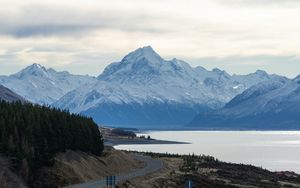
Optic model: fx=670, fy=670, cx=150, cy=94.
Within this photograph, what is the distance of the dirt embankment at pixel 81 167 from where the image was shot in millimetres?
76125

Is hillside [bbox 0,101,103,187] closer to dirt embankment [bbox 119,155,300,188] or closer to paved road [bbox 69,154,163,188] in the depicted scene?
paved road [bbox 69,154,163,188]

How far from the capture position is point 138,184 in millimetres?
77875

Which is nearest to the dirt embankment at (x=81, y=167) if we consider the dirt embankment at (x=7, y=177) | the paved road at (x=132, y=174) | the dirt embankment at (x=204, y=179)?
the paved road at (x=132, y=174)

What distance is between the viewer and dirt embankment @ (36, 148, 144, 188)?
7612 centimetres

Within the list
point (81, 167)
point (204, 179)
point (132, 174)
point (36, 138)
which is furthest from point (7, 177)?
point (204, 179)

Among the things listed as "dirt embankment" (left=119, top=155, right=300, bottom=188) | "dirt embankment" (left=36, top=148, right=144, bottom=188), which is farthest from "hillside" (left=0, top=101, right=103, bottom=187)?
"dirt embankment" (left=119, top=155, right=300, bottom=188)

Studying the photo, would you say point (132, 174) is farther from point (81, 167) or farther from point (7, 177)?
point (7, 177)

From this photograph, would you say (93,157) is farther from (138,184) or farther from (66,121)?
(138,184)

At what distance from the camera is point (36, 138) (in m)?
82.1

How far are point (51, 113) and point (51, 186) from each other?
80.4ft

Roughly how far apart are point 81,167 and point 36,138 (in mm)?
7716

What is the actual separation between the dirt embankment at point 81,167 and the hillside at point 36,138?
1.14 metres

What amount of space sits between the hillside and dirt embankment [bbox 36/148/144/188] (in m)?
1.14

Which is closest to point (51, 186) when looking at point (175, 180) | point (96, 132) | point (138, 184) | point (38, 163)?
point (38, 163)
